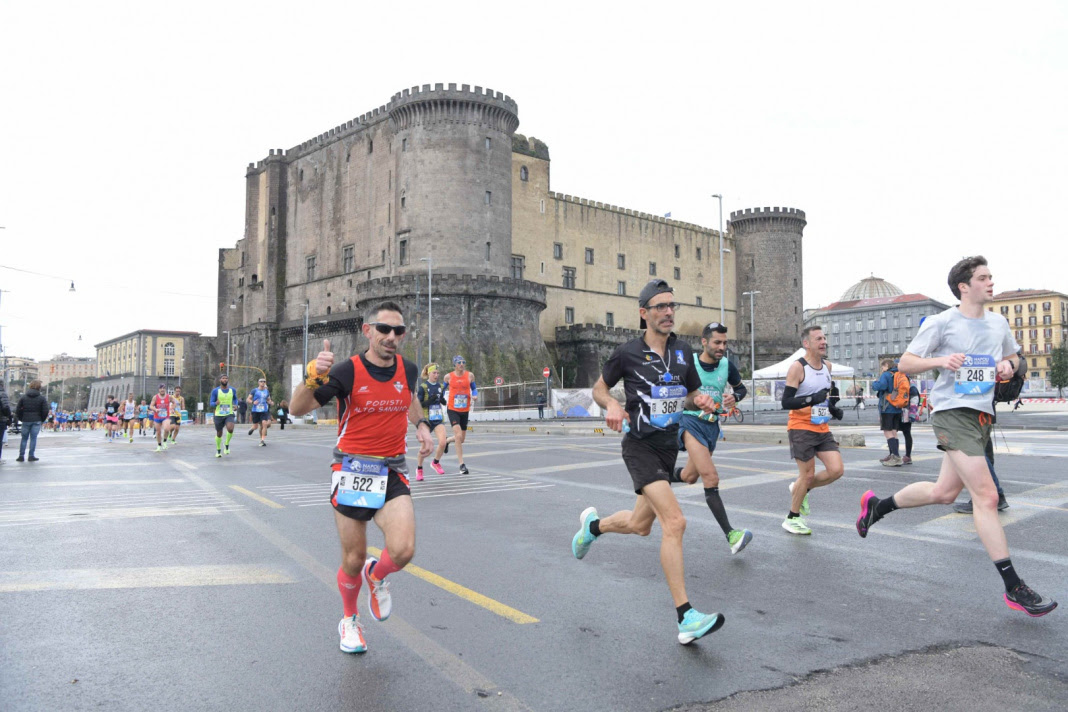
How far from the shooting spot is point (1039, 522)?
7.62 metres

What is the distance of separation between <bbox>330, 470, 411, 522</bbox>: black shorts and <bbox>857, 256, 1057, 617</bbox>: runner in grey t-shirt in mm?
3213

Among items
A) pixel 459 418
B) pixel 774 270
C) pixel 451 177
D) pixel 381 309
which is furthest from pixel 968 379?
pixel 774 270

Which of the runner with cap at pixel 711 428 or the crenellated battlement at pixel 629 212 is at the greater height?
the crenellated battlement at pixel 629 212

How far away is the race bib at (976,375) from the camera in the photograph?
16.7 ft

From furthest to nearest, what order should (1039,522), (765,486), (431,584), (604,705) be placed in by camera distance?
(765,486)
(1039,522)
(431,584)
(604,705)

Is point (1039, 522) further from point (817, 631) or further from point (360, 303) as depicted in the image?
point (360, 303)

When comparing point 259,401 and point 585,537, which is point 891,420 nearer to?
point 585,537

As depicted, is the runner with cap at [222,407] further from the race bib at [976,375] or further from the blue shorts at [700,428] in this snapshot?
the race bib at [976,375]

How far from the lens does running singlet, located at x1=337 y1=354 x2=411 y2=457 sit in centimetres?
449

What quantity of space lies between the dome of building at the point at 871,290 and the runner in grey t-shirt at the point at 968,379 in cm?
14922

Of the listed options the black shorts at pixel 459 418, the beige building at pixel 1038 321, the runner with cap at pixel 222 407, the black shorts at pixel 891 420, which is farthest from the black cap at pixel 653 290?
the beige building at pixel 1038 321

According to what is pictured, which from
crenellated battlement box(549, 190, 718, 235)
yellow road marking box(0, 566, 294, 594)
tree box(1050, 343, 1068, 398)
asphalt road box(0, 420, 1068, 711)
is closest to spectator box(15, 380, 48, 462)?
asphalt road box(0, 420, 1068, 711)

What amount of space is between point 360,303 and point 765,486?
5138 cm

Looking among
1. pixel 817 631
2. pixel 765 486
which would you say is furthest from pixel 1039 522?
pixel 817 631
